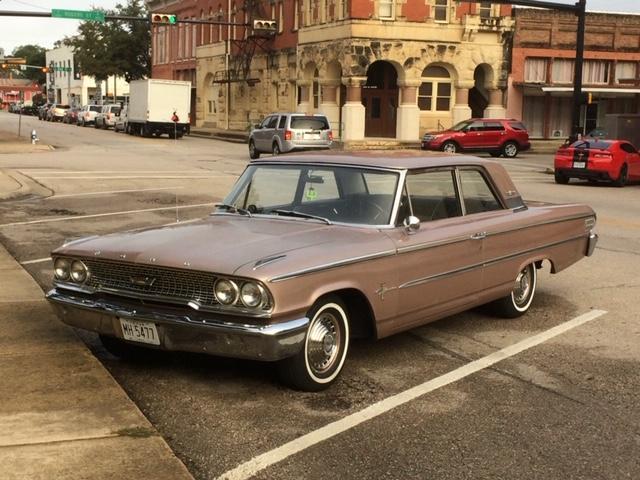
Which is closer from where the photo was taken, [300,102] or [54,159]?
[54,159]

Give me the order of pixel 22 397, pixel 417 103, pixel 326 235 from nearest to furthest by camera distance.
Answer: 1. pixel 22 397
2. pixel 326 235
3. pixel 417 103

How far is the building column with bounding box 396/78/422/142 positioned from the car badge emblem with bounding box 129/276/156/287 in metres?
39.8

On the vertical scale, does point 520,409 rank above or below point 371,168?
below

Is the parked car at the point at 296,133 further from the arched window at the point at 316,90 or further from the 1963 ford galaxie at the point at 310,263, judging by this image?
the 1963 ford galaxie at the point at 310,263

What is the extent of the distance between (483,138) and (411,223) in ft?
104

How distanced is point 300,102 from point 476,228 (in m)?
44.7

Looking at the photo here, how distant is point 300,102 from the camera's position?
50.4 meters

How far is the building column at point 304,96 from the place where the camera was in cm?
4900

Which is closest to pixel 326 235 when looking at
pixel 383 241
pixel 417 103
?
pixel 383 241

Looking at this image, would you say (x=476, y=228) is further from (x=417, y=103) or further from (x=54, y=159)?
(x=417, y=103)

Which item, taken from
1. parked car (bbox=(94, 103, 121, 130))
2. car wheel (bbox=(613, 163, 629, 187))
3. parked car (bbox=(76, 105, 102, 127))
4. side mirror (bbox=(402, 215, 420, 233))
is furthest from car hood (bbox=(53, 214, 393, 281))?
parked car (bbox=(76, 105, 102, 127))

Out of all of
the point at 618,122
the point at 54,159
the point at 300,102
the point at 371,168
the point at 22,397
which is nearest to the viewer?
the point at 22,397

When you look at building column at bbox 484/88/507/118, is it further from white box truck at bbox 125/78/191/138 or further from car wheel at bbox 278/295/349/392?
car wheel at bbox 278/295/349/392

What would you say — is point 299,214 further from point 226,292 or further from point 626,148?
point 626,148
